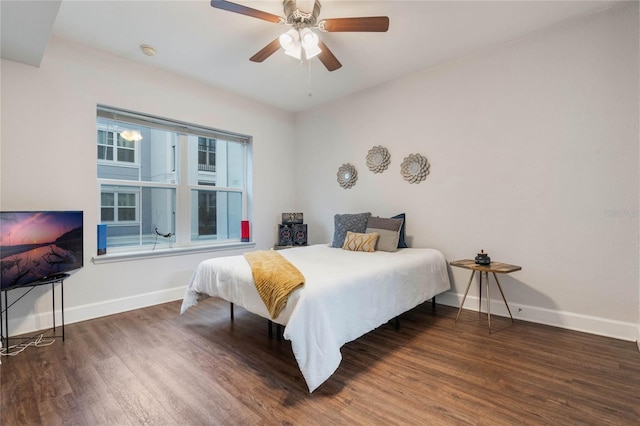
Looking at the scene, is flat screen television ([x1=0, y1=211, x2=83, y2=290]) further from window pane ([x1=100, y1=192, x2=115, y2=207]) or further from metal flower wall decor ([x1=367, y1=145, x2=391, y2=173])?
metal flower wall decor ([x1=367, y1=145, x2=391, y2=173])

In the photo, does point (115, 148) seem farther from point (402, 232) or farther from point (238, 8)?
point (402, 232)

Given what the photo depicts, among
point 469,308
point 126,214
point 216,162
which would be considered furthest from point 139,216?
point 469,308

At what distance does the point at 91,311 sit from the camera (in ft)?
9.62

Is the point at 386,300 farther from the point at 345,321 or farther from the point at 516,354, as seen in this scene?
the point at 516,354

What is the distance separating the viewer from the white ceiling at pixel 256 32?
2.36 meters

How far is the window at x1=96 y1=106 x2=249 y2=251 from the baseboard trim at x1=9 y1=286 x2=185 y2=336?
1.92 feet

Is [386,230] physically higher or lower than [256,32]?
lower

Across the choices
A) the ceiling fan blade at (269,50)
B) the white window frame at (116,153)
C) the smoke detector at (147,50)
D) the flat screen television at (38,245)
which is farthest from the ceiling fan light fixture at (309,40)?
the flat screen television at (38,245)

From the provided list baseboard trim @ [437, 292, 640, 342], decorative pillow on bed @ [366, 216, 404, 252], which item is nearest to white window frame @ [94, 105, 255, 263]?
decorative pillow on bed @ [366, 216, 404, 252]

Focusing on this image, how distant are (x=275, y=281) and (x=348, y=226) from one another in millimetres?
1894

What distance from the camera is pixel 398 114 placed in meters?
3.77

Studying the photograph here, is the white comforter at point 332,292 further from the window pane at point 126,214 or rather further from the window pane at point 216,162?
the window pane at point 216,162

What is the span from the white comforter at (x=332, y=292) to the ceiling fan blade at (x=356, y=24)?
1.82 m

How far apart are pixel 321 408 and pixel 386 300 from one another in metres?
1.00
